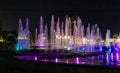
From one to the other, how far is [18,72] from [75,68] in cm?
254

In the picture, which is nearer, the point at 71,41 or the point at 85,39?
the point at 71,41

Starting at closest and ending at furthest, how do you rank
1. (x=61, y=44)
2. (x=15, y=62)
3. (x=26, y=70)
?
1. (x=26, y=70)
2. (x=15, y=62)
3. (x=61, y=44)

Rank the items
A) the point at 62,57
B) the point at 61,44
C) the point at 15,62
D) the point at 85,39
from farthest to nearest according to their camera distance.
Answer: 1. the point at 85,39
2. the point at 61,44
3. the point at 62,57
4. the point at 15,62

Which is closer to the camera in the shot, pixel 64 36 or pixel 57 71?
pixel 57 71

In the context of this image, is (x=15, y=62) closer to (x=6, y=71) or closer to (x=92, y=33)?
(x=6, y=71)

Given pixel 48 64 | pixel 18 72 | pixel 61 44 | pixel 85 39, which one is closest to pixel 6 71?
pixel 18 72

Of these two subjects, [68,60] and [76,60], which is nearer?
[68,60]

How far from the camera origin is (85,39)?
5172cm

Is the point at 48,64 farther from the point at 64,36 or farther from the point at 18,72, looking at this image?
the point at 64,36

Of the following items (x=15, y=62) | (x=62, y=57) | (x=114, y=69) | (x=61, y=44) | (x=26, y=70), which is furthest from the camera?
(x=61, y=44)

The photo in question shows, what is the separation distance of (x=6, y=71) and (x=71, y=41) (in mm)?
32473

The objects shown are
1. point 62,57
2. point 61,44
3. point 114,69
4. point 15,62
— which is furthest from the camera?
point 61,44

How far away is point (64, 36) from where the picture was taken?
49219 mm

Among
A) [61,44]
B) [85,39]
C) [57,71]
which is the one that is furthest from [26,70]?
[85,39]
